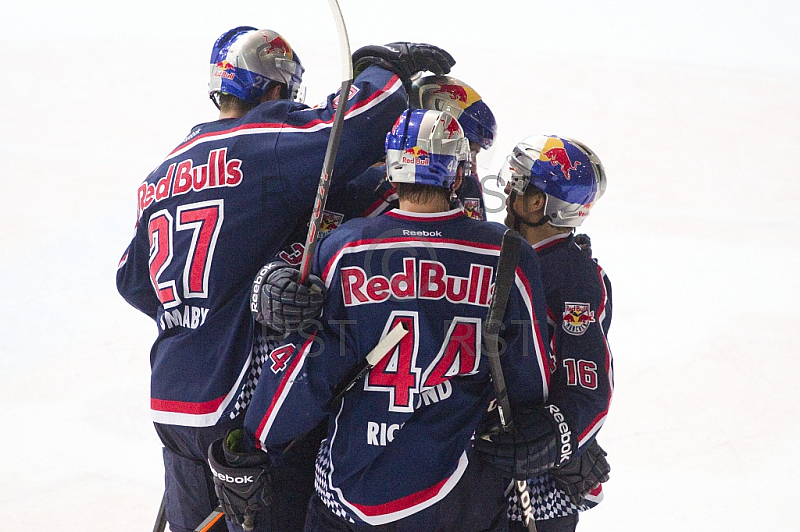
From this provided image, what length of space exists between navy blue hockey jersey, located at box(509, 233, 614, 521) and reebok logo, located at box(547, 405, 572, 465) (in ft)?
0.08

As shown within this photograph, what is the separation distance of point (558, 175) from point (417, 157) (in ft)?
2.06

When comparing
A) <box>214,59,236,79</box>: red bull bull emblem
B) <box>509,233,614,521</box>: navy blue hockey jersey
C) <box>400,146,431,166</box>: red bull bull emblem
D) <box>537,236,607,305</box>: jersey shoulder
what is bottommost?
<box>509,233,614,521</box>: navy blue hockey jersey

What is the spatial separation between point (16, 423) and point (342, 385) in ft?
9.37

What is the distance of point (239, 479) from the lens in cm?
233

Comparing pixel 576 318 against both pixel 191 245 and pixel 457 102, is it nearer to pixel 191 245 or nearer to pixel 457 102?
pixel 457 102

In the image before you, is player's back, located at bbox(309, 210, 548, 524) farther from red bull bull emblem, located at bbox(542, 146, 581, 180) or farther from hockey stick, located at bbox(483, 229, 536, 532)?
red bull bull emblem, located at bbox(542, 146, 581, 180)

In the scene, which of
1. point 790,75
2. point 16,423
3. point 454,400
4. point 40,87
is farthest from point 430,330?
point 790,75

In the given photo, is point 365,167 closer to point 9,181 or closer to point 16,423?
point 16,423

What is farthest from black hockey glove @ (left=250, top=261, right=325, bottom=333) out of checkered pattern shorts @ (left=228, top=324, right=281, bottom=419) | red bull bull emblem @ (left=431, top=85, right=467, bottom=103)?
red bull bull emblem @ (left=431, top=85, right=467, bottom=103)

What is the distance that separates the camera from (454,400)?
221cm

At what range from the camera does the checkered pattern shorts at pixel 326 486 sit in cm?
224

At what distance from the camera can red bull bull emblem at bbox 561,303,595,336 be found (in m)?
2.43

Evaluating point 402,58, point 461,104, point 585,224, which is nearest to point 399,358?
Answer: point 402,58

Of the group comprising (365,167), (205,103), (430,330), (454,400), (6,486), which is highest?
(365,167)
